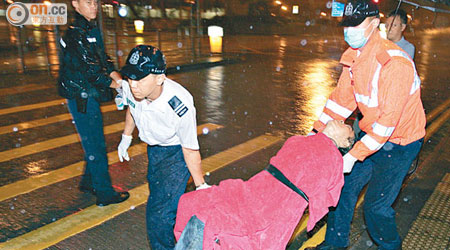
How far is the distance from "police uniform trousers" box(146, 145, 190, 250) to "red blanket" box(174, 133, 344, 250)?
28.0 inches

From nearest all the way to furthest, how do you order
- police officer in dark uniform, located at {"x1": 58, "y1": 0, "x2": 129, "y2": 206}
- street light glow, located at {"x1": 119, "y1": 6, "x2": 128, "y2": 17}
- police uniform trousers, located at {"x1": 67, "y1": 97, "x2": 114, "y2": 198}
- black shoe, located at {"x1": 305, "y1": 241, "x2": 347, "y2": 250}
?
black shoe, located at {"x1": 305, "y1": 241, "x2": 347, "y2": 250} < police officer in dark uniform, located at {"x1": 58, "y1": 0, "x2": 129, "y2": 206} < police uniform trousers, located at {"x1": 67, "y1": 97, "x2": 114, "y2": 198} < street light glow, located at {"x1": 119, "y1": 6, "x2": 128, "y2": 17}

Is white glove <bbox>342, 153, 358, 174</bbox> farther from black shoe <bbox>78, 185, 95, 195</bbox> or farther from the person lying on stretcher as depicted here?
black shoe <bbox>78, 185, 95, 195</bbox>

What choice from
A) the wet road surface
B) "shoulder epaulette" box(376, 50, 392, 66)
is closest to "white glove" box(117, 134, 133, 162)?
the wet road surface

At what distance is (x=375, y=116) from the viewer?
2.92 m

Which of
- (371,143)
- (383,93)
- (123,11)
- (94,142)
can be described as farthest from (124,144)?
(123,11)

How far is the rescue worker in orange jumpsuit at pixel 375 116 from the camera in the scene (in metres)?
2.71

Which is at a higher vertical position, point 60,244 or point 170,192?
point 170,192

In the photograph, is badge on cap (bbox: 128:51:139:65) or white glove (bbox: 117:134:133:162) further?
white glove (bbox: 117:134:133:162)

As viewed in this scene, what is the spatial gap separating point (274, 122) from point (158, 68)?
196 inches

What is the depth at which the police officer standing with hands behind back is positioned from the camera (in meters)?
2.66

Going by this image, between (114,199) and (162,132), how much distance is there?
1765 millimetres

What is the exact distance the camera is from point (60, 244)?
3.55 metres

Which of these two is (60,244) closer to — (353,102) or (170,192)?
(170,192)

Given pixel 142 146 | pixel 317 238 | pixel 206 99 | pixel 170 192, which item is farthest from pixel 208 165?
pixel 206 99
